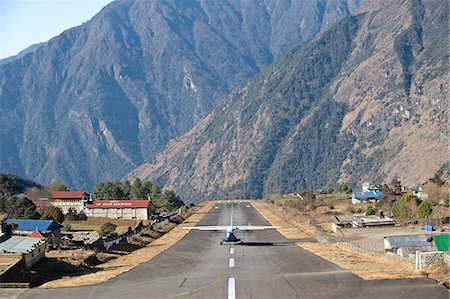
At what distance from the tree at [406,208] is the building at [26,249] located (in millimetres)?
70035

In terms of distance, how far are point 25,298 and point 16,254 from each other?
11.7 m

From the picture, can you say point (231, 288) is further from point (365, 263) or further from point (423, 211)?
point (423, 211)

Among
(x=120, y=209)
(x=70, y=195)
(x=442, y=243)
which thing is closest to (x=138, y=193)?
(x=70, y=195)

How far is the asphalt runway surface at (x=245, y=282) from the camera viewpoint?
3372cm

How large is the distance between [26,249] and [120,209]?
3284 inches

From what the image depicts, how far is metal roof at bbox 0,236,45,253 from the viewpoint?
4678 centimetres

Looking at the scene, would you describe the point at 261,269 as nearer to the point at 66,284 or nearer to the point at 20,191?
the point at 66,284

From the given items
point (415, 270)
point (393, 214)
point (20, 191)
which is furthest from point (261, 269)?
point (20, 191)

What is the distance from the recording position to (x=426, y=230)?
8406 centimetres

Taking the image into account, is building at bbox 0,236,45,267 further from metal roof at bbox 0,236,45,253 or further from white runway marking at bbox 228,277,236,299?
white runway marking at bbox 228,277,236,299

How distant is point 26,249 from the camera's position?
47.1m

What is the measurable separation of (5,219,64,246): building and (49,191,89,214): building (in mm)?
61603

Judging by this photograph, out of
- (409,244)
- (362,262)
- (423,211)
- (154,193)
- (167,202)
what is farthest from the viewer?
(154,193)

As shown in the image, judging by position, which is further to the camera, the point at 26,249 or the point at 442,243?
the point at 26,249
